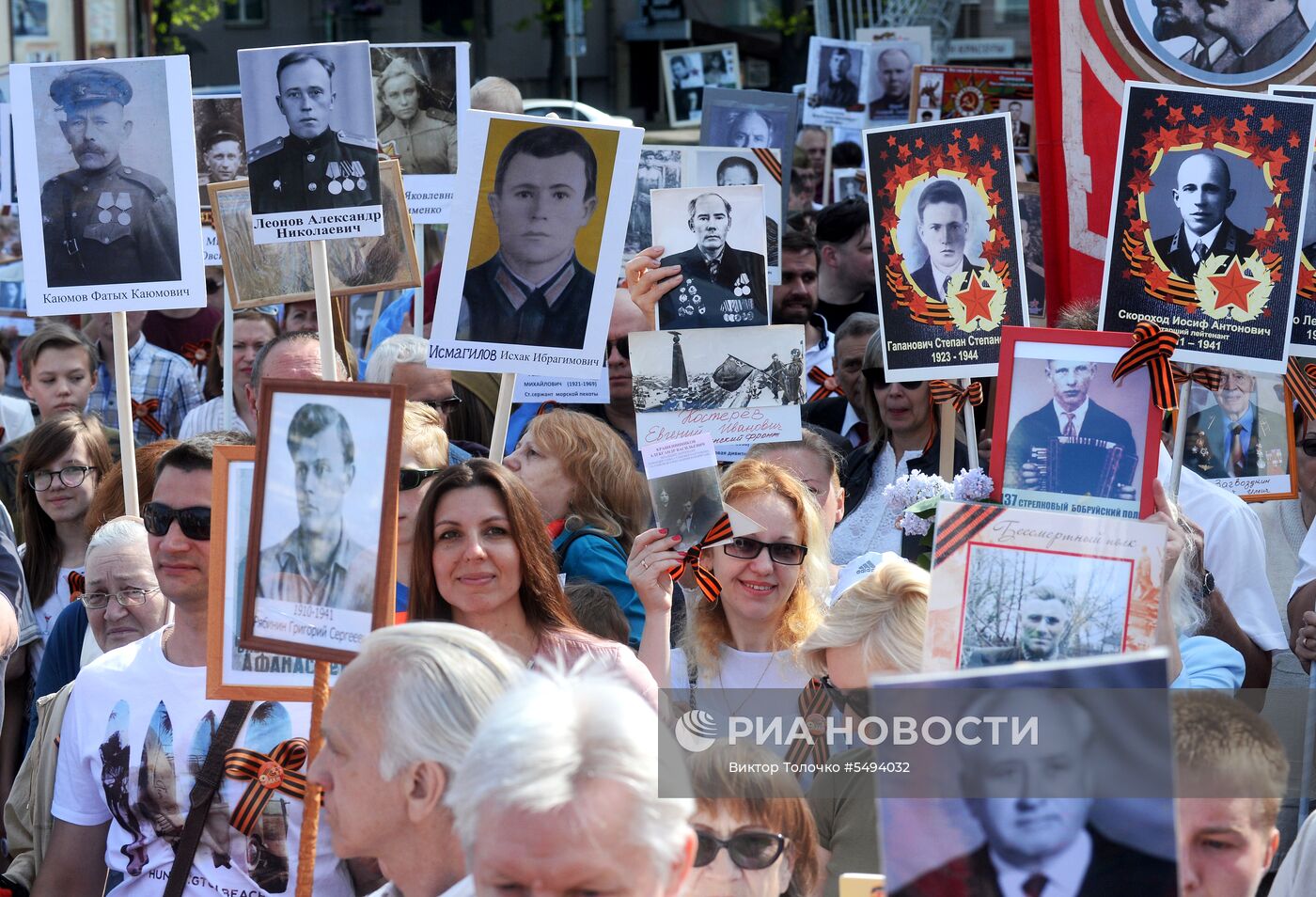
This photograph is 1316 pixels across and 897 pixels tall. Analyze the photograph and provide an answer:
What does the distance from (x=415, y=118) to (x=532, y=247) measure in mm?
2007

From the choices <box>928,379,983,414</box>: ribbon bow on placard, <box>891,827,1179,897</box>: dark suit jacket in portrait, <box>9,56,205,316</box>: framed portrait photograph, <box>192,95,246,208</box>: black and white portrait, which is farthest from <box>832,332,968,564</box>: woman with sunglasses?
<box>891,827,1179,897</box>: dark suit jacket in portrait

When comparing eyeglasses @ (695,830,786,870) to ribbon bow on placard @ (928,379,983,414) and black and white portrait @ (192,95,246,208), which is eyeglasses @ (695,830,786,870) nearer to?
ribbon bow on placard @ (928,379,983,414)

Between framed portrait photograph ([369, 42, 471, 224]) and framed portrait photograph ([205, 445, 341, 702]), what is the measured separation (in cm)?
331

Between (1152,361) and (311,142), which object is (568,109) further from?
(1152,361)

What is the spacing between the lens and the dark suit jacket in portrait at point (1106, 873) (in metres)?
1.86

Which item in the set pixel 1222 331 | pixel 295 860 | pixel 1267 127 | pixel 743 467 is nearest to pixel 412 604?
pixel 295 860

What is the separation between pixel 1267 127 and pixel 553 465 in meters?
2.00

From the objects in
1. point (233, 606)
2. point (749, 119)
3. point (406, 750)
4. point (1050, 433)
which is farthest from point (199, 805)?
point (749, 119)

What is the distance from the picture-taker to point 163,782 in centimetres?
322

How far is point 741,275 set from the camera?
15.4ft

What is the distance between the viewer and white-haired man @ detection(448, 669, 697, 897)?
2.02m

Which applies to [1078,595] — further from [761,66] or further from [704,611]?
[761,66]

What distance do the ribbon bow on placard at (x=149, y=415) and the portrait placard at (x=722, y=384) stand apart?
302 cm

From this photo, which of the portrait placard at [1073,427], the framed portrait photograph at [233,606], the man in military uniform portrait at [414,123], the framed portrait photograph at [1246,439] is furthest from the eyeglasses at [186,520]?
the man in military uniform portrait at [414,123]
